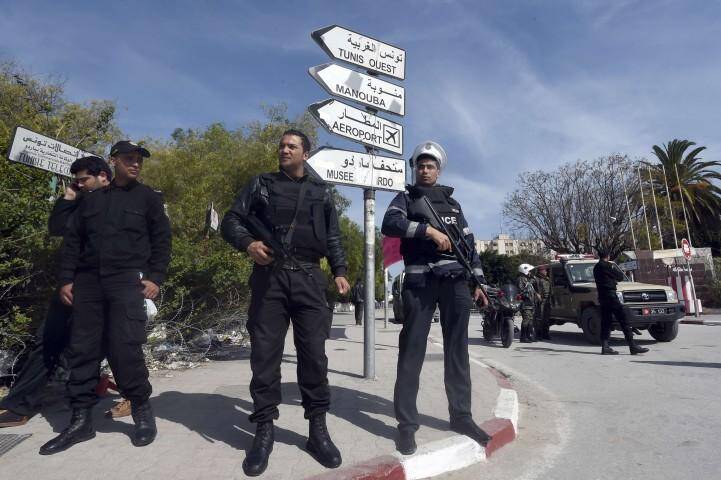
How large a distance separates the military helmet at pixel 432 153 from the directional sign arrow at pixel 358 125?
170 cm

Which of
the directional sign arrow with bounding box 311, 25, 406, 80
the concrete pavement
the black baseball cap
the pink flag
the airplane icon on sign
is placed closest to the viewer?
the concrete pavement

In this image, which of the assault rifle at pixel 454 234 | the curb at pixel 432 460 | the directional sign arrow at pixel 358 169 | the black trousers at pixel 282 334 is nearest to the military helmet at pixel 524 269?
the directional sign arrow at pixel 358 169

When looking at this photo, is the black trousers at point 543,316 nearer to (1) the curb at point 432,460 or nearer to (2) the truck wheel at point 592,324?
(2) the truck wheel at point 592,324

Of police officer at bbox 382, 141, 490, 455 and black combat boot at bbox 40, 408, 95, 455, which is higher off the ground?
police officer at bbox 382, 141, 490, 455

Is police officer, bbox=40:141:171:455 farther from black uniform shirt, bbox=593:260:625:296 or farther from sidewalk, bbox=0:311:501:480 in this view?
black uniform shirt, bbox=593:260:625:296

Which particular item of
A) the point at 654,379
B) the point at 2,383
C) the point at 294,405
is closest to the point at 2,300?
the point at 2,383

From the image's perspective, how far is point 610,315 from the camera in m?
8.41

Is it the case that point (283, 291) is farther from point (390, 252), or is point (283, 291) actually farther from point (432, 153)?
point (390, 252)

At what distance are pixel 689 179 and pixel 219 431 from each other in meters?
37.8

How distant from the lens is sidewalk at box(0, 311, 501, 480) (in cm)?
279

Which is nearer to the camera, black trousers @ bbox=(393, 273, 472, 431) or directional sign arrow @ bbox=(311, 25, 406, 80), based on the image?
black trousers @ bbox=(393, 273, 472, 431)

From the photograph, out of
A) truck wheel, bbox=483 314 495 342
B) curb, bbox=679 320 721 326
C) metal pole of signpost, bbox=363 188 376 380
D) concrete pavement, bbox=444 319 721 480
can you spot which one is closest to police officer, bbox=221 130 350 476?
concrete pavement, bbox=444 319 721 480

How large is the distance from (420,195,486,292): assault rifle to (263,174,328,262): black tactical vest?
0.76 meters

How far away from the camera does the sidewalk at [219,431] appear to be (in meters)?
2.79
